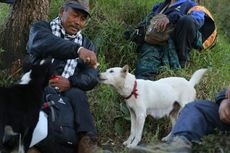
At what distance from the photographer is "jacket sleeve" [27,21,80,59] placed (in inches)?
182

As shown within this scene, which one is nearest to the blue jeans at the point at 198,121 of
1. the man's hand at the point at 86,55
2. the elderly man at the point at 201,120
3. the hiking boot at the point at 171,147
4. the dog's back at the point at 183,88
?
the elderly man at the point at 201,120

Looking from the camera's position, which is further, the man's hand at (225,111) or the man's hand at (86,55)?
the man's hand at (86,55)

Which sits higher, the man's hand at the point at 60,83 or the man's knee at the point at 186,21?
the man's knee at the point at 186,21

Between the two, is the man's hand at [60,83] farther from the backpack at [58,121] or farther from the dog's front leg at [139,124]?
the dog's front leg at [139,124]

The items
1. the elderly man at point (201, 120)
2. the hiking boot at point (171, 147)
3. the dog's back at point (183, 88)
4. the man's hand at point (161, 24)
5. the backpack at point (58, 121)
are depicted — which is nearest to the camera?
the hiking boot at point (171, 147)

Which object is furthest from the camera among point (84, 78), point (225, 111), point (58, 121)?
point (84, 78)

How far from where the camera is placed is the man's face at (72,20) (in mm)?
4832

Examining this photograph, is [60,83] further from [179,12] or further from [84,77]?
[179,12]

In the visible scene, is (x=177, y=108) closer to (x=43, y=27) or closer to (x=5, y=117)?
(x=43, y=27)

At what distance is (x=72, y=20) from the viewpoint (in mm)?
4859

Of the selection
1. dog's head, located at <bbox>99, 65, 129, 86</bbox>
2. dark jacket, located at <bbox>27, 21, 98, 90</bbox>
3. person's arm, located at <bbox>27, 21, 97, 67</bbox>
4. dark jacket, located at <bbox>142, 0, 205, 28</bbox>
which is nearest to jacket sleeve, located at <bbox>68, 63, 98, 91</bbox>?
dark jacket, located at <bbox>27, 21, 98, 90</bbox>

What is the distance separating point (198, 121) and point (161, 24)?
3007mm

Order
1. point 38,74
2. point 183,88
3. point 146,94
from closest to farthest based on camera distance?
point 38,74
point 146,94
point 183,88

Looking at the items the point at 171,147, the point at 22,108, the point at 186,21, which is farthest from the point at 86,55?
the point at 186,21
